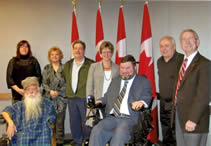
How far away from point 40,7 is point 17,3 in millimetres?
423

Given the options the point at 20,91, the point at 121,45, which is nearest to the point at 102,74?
the point at 121,45

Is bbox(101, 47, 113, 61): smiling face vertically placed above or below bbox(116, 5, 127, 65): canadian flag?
below

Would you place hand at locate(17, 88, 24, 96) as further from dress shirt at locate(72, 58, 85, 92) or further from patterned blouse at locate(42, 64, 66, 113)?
dress shirt at locate(72, 58, 85, 92)

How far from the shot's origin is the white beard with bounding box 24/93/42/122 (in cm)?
291

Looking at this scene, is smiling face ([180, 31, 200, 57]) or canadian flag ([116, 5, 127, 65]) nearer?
smiling face ([180, 31, 200, 57])

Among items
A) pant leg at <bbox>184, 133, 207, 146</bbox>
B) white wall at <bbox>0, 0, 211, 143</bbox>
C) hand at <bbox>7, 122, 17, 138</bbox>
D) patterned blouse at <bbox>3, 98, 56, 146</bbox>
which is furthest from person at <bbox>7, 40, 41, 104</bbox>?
pant leg at <bbox>184, 133, 207, 146</bbox>

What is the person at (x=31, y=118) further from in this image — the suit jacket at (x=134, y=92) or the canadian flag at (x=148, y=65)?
the canadian flag at (x=148, y=65)

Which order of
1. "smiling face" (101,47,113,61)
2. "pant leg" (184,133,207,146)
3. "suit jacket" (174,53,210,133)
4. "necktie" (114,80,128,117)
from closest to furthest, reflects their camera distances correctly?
"suit jacket" (174,53,210,133)
"pant leg" (184,133,207,146)
"necktie" (114,80,128,117)
"smiling face" (101,47,113,61)

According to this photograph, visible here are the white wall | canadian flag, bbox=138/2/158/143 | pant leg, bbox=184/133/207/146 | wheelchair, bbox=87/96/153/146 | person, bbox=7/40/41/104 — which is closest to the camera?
pant leg, bbox=184/133/207/146

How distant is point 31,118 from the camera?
2.90 m

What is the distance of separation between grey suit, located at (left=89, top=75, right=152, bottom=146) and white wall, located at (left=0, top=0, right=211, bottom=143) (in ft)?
6.46

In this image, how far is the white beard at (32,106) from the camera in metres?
2.91

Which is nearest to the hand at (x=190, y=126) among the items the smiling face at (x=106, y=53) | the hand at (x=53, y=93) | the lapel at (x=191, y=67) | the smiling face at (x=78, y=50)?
the lapel at (x=191, y=67)

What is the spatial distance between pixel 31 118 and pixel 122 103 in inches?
40.8
